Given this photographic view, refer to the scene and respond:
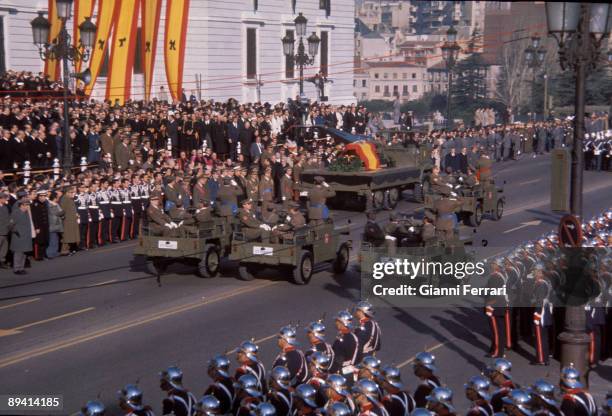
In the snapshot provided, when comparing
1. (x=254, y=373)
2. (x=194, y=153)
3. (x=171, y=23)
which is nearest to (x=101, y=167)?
(x=194, y=153)

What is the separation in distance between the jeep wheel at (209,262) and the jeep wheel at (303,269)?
71.3 inches

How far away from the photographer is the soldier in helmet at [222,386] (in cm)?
1170

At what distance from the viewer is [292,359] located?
1253 centimetres

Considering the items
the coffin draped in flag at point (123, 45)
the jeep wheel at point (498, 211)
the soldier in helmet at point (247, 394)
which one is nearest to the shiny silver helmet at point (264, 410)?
the soldier in helmet at point (247, 394)

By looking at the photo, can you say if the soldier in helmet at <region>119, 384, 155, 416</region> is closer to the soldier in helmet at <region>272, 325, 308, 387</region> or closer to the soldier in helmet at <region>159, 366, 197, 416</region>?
the soldier in helmet at <region>159, 366, 197, 416</region>

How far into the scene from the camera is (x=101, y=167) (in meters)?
30.1

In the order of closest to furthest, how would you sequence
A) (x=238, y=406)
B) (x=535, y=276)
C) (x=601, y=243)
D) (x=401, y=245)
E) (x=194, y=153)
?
(x=238, y=406) → (x=535, y=276) → (x=601, y=243) → (x=401, y=245) → (x=194, y=153)

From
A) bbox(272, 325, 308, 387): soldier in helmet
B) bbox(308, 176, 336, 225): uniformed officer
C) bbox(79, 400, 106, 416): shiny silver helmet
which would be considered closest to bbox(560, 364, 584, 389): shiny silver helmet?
bbox(272, 325, 308, 387): soldier in helmet

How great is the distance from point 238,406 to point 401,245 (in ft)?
33.7

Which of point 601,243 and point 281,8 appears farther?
point 281,8

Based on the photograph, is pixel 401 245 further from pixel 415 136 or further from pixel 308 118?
pixel 308 118

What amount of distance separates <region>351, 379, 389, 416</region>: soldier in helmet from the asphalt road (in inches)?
153

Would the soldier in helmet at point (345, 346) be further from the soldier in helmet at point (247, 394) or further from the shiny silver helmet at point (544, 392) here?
the shiny silver helmet at point (544, 392)

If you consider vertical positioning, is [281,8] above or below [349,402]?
above
